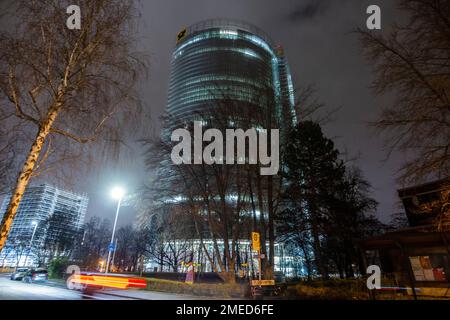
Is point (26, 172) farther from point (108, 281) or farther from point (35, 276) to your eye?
point (35, 276)

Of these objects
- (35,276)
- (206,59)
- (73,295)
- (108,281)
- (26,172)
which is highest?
(206,59)

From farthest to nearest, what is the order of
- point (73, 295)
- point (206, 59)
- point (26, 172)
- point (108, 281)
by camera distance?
1. point (206, 59)
2. point (108, 281)
3. point (73, 295)
4. point (26, 172)

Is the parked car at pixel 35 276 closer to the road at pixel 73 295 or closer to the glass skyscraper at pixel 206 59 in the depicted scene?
the road at pixel 73 295

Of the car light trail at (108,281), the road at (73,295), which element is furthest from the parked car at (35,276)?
the car light trail at (108,281)

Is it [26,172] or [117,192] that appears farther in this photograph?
[117,192]

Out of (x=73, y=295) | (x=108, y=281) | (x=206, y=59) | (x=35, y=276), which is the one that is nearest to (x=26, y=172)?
(x=73, y=295)

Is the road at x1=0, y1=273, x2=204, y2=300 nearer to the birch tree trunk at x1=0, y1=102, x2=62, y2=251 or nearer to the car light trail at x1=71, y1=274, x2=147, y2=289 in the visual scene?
the car light trail at x1=71, y1=274, x2=147, y2=289

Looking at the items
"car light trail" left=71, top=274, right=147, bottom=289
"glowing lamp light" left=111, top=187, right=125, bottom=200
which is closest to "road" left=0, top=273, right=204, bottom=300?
"car light trail" left=71, top=274, right=147, bottom=289

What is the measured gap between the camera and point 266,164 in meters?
18.4

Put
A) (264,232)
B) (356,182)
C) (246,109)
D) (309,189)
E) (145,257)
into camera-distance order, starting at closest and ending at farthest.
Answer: (264,232) < (246,109) < (309,189) < (356,182) < (145,257)

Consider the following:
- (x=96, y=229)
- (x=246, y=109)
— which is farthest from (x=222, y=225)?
(x=96, y=229)

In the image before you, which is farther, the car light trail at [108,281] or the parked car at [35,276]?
the parked car at [35,276]
